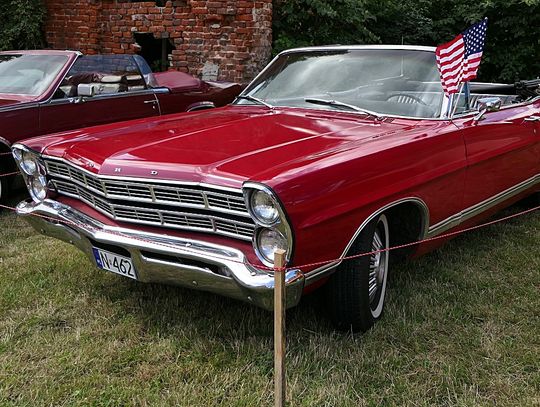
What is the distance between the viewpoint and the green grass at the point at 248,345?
268cm

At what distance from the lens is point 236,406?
2.58 meters

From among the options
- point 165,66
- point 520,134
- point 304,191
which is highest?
point 304,191

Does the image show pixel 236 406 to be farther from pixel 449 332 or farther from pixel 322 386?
pixel 449 332

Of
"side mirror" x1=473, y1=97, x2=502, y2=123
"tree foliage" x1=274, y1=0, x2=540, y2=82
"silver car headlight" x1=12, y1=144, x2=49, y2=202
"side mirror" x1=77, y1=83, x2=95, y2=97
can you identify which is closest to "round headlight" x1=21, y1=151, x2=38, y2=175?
"silver car headlight" x1=12, y1=144, x2=49, y2=202

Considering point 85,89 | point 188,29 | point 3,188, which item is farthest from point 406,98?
point 188,29

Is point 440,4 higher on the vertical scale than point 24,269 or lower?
higher

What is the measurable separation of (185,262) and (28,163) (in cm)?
153

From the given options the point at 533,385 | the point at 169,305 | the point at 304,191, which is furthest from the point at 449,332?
the point at 169,305

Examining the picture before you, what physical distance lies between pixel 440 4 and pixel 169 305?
949 cm

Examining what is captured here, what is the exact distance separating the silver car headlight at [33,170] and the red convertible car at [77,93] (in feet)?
6.19

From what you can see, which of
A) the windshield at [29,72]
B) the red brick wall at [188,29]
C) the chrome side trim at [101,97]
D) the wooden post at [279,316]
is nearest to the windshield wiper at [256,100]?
the wooden post at [279,316]

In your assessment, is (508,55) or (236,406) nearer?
(236,406)

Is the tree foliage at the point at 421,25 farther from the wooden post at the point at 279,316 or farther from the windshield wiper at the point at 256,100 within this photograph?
the wooden post at the point at 279,316

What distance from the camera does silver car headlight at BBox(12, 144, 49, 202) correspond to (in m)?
3.66
